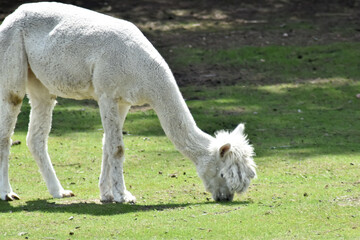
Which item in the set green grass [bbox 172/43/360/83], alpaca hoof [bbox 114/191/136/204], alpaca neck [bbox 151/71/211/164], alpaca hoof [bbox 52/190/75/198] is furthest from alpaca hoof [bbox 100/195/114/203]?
green grass [bbox 172/43/360/83]

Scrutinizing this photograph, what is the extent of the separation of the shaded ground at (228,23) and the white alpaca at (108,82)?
9434mm

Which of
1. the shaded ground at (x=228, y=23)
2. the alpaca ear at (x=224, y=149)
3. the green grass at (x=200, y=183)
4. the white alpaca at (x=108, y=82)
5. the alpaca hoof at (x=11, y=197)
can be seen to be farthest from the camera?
the shaded ground at (x=228, y=23)

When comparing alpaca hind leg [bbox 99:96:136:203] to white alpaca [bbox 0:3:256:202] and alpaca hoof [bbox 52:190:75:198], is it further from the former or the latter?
alpaca hoof [bbox 52:190:75:198]

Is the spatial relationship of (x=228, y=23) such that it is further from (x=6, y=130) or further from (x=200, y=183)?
(x=6, y=130)

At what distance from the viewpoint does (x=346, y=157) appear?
12141 millimetres

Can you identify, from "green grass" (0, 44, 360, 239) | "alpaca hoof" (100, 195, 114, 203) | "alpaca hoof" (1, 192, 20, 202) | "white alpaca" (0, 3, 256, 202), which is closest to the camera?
"green grass" (0, 44, 360, 239)

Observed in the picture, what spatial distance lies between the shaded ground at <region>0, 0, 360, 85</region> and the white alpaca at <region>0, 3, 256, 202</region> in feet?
31.0

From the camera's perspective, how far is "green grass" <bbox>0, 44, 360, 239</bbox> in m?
7.92

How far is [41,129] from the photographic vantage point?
995 cm

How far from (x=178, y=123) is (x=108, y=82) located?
0.99 metres

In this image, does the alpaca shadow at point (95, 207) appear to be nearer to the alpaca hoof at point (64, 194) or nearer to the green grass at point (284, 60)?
the alpaca hoof at point (64, 194)

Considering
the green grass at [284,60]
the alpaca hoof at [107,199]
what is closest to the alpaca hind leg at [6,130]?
the alpaca hoof at [107,199]

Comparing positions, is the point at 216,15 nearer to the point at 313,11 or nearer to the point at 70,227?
the point at 313,11

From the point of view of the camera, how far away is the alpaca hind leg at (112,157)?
9.03 metres
